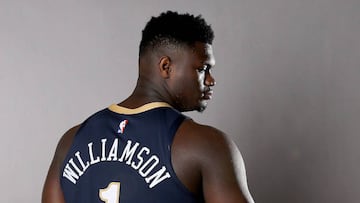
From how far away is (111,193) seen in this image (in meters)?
1.23

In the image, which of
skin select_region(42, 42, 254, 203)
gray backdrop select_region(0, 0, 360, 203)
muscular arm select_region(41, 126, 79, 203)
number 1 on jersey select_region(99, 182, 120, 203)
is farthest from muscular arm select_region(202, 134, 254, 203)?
gray backdrop select_region(0, 0, 360, 203)

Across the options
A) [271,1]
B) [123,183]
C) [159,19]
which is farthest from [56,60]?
[123,183]

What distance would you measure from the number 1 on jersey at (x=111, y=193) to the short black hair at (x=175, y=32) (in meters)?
0.31

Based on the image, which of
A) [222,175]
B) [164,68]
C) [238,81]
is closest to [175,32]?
[164,68]

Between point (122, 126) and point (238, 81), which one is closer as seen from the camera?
point (122, 126)

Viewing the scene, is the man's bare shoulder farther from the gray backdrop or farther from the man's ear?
the gray backdrop

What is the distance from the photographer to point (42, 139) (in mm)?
2256

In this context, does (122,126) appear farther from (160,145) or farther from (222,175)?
(222,175)

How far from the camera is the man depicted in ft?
3.89

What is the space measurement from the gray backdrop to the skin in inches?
31.9

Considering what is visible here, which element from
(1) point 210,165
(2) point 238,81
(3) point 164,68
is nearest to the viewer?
(1) point 210,165

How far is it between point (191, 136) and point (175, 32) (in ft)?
0.83

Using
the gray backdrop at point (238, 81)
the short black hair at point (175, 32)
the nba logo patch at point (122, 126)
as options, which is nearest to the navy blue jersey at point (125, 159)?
the nba logo patch at point (122, 126)

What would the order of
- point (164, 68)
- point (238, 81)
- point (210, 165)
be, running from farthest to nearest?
point (238, 81) → point (164, 68) → point (210, 165)
